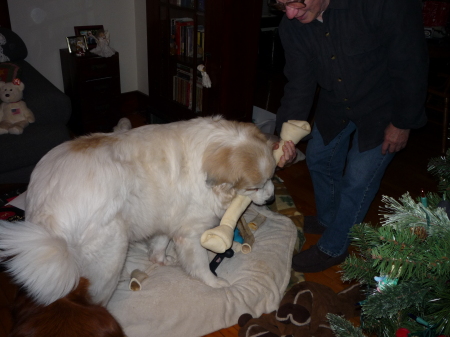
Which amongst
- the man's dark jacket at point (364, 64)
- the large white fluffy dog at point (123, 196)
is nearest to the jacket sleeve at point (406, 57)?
the man's dark jacket at point (364, 64)

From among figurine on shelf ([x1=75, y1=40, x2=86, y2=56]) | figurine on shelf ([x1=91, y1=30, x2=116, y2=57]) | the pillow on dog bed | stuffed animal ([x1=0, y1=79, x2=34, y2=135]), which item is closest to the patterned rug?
the pillow on dog bed

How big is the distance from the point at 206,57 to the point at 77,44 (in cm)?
139

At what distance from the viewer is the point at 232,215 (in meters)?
1.72

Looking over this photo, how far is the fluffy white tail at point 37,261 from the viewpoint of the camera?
4.09 ft

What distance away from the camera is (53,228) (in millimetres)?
1378

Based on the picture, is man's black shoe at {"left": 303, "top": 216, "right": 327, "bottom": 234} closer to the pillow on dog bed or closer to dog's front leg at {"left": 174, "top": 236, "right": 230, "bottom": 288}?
the pillow on dog bed

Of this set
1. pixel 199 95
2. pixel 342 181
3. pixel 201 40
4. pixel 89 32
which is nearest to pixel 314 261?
pixel 342 181

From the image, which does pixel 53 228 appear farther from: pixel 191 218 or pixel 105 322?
pixel 191 218

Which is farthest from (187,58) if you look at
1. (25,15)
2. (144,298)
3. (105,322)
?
(105,322)

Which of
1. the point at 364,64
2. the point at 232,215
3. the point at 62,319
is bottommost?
the point at 62,319

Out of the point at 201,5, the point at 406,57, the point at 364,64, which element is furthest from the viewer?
the point at 201,5

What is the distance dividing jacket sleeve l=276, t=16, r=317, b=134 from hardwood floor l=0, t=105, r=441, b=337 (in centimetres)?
96

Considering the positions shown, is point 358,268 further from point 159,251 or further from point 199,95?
point 199,95

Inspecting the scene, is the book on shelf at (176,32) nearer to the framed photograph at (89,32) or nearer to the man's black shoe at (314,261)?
the framed photograph at (89,32)
